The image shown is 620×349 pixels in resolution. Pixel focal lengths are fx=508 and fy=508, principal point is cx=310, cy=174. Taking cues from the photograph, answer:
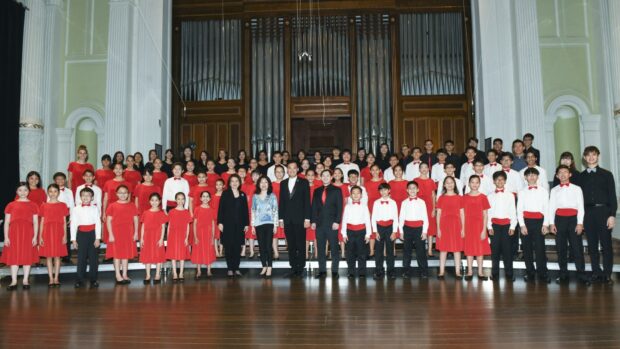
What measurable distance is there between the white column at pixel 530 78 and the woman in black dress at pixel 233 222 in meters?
5.17

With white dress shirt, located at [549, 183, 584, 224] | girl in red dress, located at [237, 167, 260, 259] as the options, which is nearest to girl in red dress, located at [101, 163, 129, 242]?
girl in red dress, located at [237, 167, 260, 259]

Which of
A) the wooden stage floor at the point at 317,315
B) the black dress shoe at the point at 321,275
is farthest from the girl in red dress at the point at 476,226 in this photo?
the black dress shoe at the point at 321,275

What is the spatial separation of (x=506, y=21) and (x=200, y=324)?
26.0ft

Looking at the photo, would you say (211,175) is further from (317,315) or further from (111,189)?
(317,315)

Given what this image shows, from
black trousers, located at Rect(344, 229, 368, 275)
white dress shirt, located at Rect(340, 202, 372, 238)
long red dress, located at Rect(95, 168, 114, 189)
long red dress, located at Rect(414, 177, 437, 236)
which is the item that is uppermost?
long red dress, located at Rect(95, 168, 114, 189)

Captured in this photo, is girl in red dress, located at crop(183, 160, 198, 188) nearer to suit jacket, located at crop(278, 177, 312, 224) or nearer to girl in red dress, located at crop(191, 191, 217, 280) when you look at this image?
girl in red dress, located at crop(191, 191, 217, 280)

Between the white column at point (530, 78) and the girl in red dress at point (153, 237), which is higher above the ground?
the white column at point (530, 78)

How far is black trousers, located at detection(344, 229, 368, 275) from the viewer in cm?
573

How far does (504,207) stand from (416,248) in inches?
41.3

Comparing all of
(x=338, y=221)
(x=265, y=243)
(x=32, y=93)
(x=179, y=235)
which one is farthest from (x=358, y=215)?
(x=32, y=93)

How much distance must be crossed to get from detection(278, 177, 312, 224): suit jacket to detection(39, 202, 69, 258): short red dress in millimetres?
2478

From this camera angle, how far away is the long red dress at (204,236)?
19.5 ft

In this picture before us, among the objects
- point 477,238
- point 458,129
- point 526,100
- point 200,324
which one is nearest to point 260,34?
point 458,129

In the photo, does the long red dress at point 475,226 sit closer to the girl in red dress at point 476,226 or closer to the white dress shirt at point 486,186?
the girl in red dress at point 476,226
